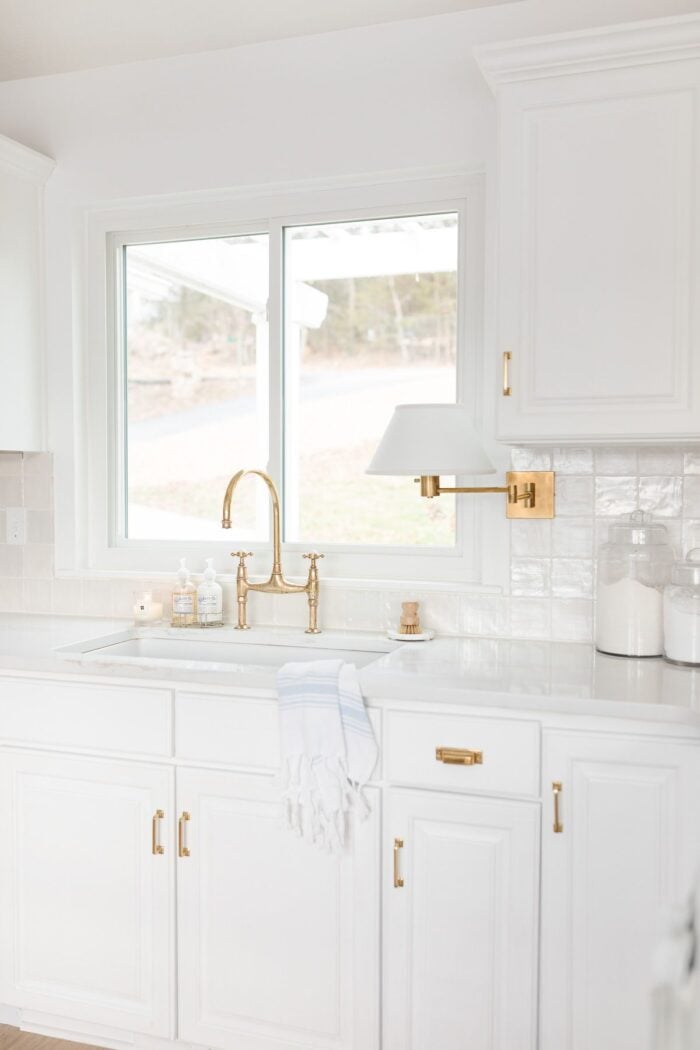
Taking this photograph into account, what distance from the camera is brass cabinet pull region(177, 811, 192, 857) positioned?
7.22 feet

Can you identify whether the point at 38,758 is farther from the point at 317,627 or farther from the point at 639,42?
the point at 639,42

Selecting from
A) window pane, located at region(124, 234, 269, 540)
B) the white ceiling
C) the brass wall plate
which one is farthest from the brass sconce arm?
the white ceiling

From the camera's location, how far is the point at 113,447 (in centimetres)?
303

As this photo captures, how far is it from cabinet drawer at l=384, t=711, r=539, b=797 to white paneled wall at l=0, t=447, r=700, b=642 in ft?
1.97

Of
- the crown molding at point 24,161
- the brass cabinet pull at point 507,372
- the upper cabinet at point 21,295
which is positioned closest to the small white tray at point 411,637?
the brass cabinet pull at point 507,372

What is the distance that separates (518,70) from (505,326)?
1.80ft

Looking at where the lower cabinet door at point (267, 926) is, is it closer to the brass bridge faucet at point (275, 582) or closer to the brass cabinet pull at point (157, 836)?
the brass cabinet pull at point (157, 836)

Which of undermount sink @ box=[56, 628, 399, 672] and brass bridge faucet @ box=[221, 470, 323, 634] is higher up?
brass bridge faucet @ box=[221, 470, 323, 634]

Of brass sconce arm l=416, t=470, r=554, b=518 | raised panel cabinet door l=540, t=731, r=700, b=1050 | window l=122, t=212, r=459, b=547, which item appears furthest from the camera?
window l=122, t=212, r=459, b=547

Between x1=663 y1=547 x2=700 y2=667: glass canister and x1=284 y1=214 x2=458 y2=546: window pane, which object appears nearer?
x1=663 y1=547 x2=700 y2=667: glass canister

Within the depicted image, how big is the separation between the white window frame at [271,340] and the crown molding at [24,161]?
0.57 feet

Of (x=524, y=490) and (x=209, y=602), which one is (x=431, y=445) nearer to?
(x=524, y=490)

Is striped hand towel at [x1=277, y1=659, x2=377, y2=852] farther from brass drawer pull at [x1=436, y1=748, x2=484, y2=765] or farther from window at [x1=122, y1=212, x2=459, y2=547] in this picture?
window at [x1=122, y1=212, x2=459, y2=547]

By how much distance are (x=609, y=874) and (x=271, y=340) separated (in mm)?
1655
